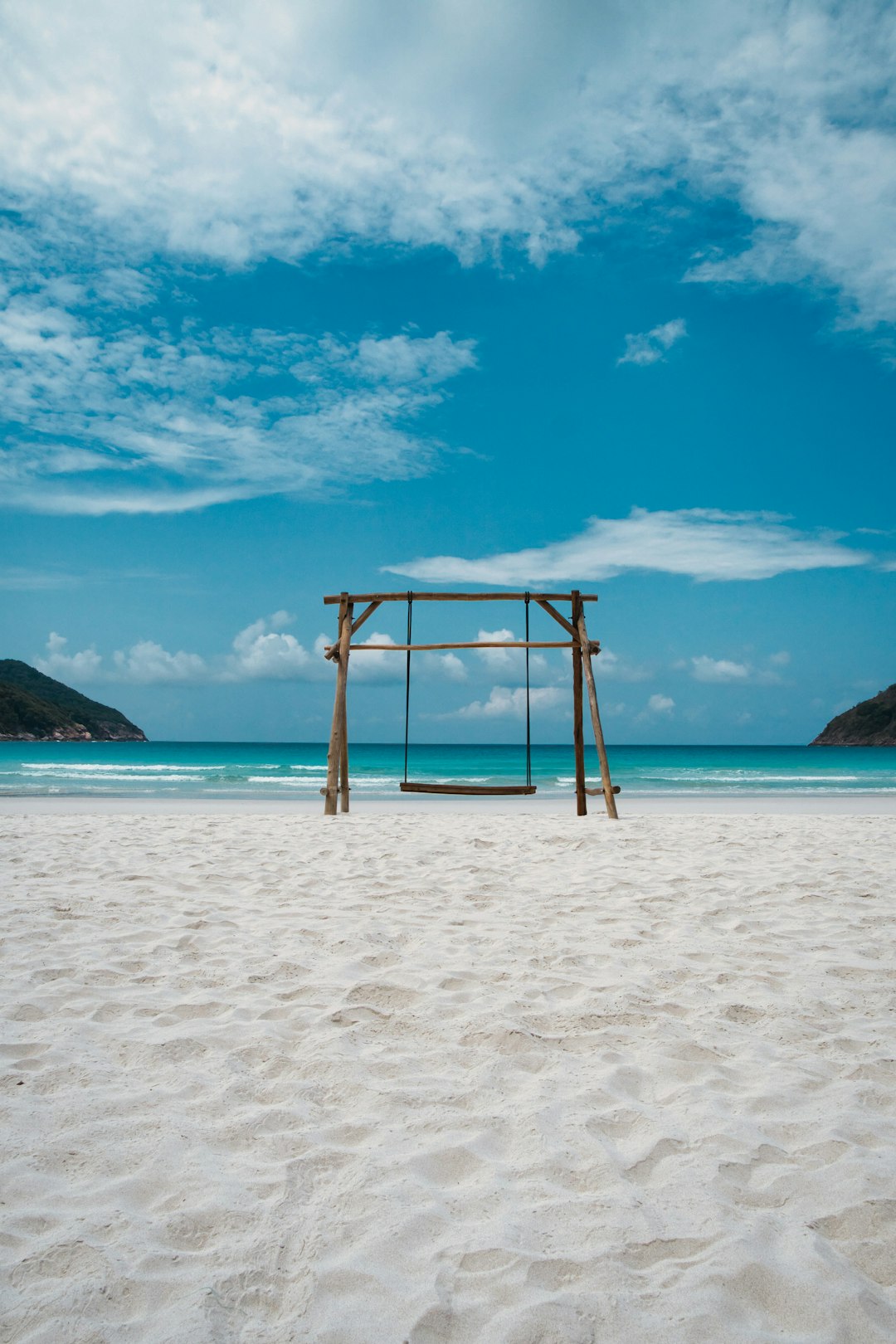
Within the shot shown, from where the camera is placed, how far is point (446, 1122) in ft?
6.75

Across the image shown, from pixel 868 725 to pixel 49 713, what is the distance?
192ft

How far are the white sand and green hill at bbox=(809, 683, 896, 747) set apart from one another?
57128 millimetres

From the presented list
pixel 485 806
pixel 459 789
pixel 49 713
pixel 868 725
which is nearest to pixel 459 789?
pixel 459 789

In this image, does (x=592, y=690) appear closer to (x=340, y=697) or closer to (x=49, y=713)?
(x=340, y=697)

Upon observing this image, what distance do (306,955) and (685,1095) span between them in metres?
1.73

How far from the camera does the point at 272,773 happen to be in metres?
23.7

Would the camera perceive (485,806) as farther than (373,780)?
No

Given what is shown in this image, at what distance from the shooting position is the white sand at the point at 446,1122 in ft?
4.80

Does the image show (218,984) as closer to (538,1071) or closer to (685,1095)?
(538,1071)

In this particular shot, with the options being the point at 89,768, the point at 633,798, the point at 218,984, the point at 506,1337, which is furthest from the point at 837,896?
the point at 89,768

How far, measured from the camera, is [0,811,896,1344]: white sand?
146 cm

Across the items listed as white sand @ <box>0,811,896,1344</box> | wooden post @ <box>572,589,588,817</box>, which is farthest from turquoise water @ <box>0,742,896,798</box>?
white sand @ <box>0,811,896,1344</box>

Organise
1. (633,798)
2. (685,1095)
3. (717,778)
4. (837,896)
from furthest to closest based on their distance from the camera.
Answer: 1. (717,778)
2. (633,798)
3. (837,896)
4. (685,1095)

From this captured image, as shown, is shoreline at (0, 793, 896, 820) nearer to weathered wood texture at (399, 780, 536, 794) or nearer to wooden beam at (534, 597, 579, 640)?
weathered wood texture at (399, 780, 536, 794)
